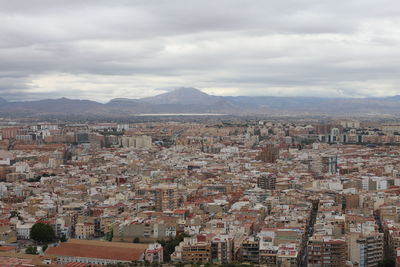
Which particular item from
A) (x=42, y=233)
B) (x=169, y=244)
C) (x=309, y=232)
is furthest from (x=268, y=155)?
(x=169, y=244)

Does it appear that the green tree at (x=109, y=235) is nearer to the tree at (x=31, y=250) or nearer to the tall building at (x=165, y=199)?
the tree at (x=31, y=250)

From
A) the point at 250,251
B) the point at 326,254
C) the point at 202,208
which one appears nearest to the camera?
the point at 326,254

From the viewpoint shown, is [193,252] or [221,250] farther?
[221,250]

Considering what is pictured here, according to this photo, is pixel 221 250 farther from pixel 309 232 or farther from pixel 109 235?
pixel 109 235

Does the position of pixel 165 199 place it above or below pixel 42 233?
above

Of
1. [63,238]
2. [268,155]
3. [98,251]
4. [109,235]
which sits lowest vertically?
[63,238]

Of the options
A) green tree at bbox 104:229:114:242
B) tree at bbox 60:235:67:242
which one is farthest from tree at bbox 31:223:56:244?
green tree at bbox 104:229:114:242

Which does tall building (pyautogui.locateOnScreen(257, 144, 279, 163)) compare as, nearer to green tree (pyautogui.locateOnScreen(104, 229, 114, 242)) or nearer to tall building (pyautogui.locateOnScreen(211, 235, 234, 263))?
green tree (pyautogui.locateOnScreen(104, 229, 114, 242))

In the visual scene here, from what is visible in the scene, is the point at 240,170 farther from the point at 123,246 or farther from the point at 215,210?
the point at 123,246
